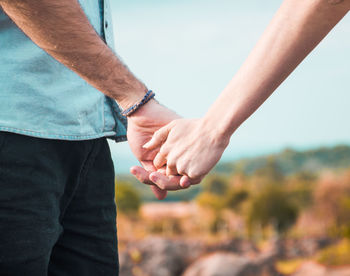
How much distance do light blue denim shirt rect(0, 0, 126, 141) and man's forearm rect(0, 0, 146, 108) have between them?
6cm

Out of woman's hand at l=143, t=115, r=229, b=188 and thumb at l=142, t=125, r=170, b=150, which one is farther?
thumb at l=142, t=125, r=170, b=150

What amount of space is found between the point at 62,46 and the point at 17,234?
53cm

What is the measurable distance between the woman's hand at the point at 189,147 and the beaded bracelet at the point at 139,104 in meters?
0.12

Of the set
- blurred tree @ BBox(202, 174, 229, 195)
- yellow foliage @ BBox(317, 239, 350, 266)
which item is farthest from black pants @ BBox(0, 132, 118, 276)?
blurred tree @ BBox(202, 174, 229, 195)

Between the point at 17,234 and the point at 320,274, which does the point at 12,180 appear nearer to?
the point at 17,234

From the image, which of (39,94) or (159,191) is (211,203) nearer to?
(159,191)

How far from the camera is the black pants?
1292 mm

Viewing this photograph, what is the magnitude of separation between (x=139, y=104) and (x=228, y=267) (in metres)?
6.23

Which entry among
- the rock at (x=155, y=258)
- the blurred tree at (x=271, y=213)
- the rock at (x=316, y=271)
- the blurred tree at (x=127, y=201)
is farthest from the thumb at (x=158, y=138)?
the blurred tree at (x=271, y=213)

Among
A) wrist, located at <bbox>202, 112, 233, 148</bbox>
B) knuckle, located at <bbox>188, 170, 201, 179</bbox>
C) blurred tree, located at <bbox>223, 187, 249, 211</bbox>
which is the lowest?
blurred tree, located at <bbox>223, 187, 249, 211</bbox>

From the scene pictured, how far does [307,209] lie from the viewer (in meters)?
21.2

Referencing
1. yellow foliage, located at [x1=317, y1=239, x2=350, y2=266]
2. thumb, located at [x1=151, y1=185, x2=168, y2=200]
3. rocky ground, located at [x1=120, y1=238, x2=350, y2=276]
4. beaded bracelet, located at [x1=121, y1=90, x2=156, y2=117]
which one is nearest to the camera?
beaded bracelet, located at [x1=121, y1=90, x2=156, y2=117]

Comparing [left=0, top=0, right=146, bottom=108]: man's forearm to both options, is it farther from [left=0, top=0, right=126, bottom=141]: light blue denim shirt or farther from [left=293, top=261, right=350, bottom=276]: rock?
[left=293, top=261, right=350, bottom=276]: rock

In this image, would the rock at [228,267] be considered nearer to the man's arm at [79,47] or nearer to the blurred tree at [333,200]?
the man's arm at [79,47]
